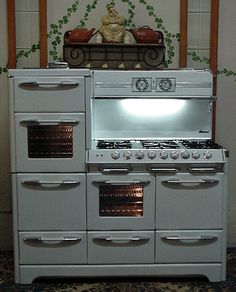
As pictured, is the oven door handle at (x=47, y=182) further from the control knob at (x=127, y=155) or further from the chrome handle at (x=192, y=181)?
the chrome handle at (x=192, y=181)

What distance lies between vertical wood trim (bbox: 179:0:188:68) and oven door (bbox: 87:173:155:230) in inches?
46.9

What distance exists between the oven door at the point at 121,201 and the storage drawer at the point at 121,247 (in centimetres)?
5

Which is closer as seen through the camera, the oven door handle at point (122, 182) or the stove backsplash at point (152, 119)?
the oven door handle at point (122, 182)

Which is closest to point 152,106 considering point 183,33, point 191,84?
point 191,84

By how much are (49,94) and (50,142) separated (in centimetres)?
34

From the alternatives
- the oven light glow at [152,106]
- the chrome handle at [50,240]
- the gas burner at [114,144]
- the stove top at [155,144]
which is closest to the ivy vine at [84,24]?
the oven light glow at [152,106]

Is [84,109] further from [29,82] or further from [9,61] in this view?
[9,61]

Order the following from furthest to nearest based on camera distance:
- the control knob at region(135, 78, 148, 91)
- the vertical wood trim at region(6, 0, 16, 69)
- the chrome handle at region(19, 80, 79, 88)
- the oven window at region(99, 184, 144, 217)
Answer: the vertical wood trim at region(6, 0, 16, 69)
the control knob at region(135, 78, 148, 91)
the oven window at region(99, 184, 144, 217)
the chrome handle at region(19, 80, 79, 88)

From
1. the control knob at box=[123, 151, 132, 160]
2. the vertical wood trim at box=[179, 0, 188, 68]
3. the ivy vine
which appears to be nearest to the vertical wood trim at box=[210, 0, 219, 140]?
the ivy vine

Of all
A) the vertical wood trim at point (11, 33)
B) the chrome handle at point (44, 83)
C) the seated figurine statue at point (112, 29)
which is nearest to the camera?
the chrome handle at point (44, 83)

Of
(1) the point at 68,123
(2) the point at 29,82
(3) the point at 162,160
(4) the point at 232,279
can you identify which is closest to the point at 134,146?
(3) the point at 162,160

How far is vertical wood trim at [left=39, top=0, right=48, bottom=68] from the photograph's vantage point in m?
3.96

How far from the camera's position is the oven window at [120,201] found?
11.2ft

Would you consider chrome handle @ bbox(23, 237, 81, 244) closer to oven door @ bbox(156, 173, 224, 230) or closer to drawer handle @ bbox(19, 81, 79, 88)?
oven door @ bbox(156, 173, 224, 230)
